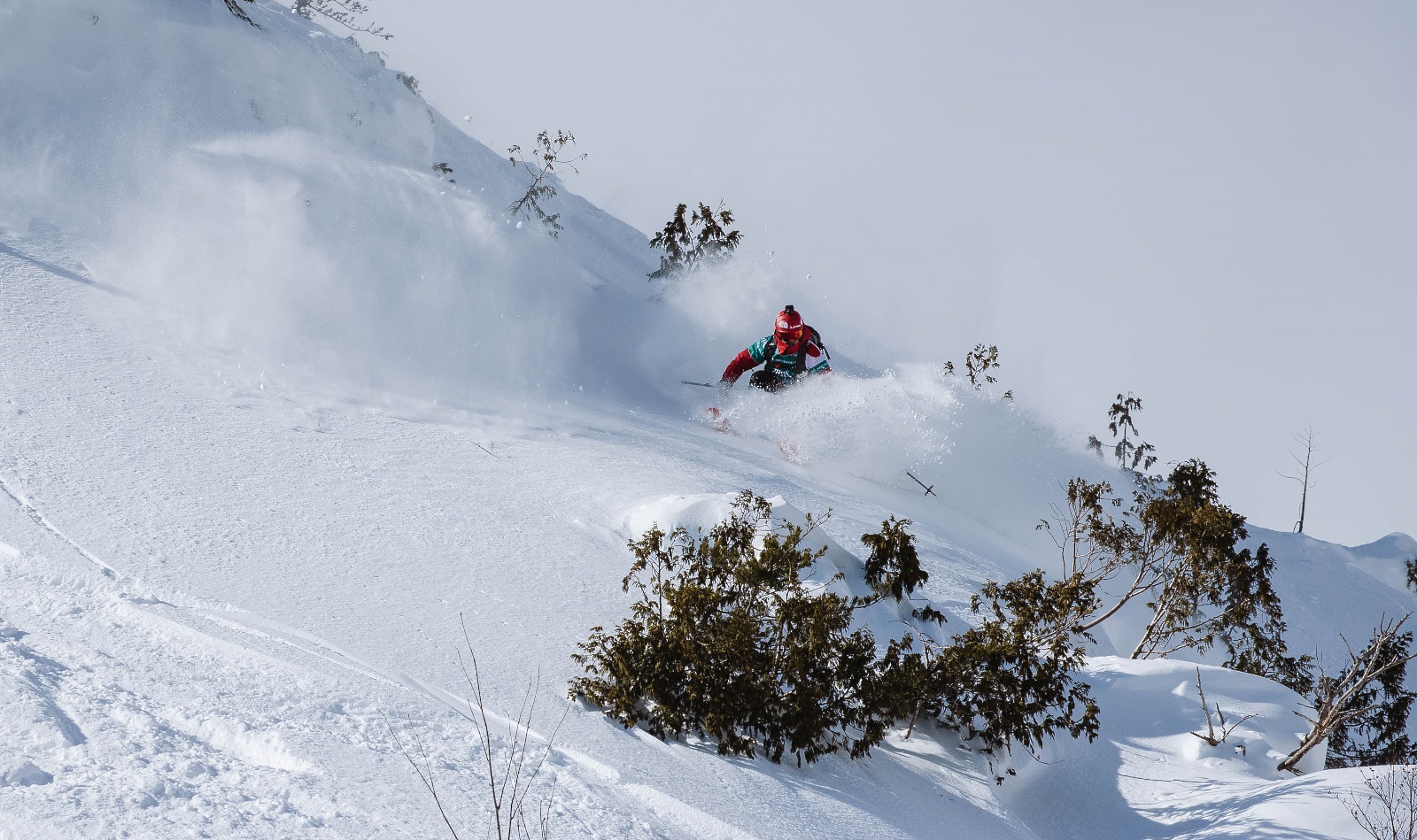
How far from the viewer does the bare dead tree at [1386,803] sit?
431 centimetres

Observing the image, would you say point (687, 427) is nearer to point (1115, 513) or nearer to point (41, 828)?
point (41, 828)

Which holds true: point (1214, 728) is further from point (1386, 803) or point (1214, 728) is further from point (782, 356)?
point (782, 356)

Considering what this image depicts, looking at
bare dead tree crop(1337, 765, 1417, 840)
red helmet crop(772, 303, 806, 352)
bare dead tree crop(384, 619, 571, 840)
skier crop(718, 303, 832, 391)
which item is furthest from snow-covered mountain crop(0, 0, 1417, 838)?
red helmet crop(772, 303, 806, 352)

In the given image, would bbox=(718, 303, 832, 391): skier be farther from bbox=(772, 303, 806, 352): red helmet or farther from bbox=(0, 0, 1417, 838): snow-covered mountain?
bbox=(0, 0, 1417, 838): snow-covered mountain

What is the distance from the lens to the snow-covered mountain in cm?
322

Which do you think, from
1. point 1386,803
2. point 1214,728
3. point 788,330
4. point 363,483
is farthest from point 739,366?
point 1386,803

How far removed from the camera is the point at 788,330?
12.1 metres

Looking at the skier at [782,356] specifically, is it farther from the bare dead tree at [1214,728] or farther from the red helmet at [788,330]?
the bare dead tree at [1214,728]

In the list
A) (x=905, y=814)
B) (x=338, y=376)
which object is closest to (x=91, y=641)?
(x=905, y=814)

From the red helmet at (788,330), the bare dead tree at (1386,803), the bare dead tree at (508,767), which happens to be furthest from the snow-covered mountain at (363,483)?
→ the red helmet at (788,330)

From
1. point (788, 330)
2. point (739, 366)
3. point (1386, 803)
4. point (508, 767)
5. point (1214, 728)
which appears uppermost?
point (788, 330)

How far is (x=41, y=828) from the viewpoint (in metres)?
2.26

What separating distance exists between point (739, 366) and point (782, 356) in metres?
0.66

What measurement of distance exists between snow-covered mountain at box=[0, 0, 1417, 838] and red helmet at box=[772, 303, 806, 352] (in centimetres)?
84
